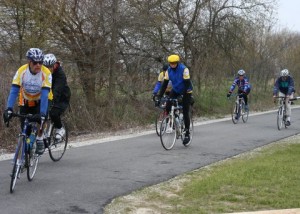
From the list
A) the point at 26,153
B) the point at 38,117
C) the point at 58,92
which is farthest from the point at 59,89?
the point at 26,153

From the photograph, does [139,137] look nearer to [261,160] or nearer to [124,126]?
[124,126]

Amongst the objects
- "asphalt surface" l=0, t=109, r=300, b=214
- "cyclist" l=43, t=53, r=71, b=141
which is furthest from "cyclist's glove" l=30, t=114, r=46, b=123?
"cyclist" l=43, t=53, r=71, b=141

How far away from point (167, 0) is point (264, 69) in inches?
553

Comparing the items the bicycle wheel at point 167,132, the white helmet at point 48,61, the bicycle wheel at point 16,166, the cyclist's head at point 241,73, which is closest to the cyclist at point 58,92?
the white helmet at point 48,61

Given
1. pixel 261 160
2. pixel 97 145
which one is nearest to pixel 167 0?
pixel 97 145

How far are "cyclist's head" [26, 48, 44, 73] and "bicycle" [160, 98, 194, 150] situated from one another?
423cm

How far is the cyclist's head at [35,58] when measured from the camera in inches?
252

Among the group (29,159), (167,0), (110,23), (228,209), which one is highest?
(167,0)

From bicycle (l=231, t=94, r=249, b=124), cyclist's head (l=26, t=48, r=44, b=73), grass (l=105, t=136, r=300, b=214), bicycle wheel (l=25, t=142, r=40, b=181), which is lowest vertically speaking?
grass (l=105, t=136, r=300, b=214)

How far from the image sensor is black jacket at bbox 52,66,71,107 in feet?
26.2

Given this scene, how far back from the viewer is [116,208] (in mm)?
5766

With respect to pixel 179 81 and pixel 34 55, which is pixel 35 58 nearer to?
pixel 34 55

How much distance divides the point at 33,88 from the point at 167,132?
13.9 ft

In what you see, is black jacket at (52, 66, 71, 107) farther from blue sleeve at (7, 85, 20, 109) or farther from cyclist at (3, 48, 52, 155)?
blue sleeve at (7, 85, 20, 109)
